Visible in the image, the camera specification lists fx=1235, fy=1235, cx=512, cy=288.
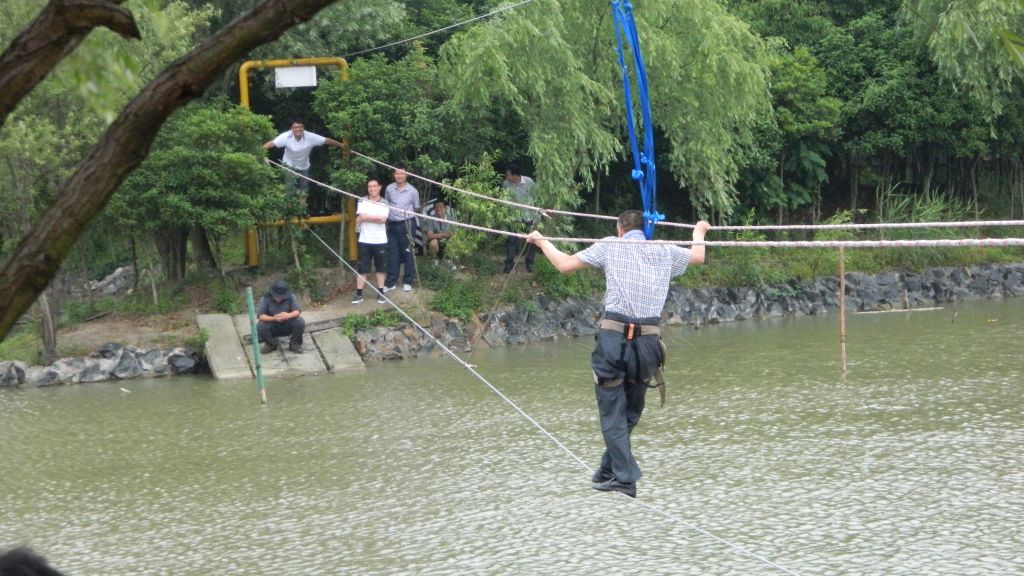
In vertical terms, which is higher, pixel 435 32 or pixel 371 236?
pixel 435 32

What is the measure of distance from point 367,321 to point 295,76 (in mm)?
3671

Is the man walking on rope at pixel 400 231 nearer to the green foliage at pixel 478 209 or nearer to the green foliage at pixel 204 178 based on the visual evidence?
the green foliage at pixel 478 209

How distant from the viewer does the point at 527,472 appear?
401 inches

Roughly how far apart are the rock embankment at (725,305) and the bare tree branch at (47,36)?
43.1ft

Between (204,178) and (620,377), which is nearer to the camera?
(620,377)

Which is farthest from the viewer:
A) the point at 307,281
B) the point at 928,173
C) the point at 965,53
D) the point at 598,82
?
the point at 928,173

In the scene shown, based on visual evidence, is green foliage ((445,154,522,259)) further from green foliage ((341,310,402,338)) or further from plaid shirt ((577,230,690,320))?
plaid shirt ((577,230,690,320))

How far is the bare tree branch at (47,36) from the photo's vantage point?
126 inches

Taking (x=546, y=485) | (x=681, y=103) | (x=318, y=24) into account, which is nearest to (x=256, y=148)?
(x=318, y=24)

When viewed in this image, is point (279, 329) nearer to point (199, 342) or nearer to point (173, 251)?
point (199, 342)

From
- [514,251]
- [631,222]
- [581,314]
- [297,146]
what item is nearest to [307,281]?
[297,146]

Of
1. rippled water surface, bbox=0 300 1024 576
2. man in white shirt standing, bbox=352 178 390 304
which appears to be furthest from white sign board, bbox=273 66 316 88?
rippled water surface, bbox=0 300 1024 576

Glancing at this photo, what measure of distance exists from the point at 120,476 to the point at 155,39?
21.8 ft

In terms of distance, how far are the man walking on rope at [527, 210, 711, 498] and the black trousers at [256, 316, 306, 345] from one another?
8.50m
